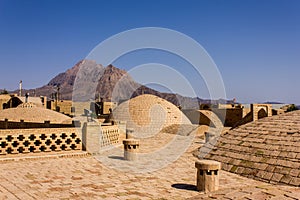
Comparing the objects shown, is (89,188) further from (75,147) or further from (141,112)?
(141,112)

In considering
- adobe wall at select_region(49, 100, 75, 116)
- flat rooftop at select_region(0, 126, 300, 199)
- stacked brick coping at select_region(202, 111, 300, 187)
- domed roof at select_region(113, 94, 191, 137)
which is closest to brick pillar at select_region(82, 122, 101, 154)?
flat rooftop at select_region(0, 126, 300, 199)

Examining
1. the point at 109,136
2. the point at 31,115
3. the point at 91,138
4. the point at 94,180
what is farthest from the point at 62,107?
the point at 94,180

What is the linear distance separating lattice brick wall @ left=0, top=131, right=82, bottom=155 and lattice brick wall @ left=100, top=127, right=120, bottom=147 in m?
1.19

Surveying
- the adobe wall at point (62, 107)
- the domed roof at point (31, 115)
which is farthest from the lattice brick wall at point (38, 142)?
the adobe wall at point (62, 107)

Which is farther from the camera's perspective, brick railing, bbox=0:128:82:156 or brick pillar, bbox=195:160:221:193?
brick railing, bbox=0:128:82:156

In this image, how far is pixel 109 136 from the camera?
13.8 metres

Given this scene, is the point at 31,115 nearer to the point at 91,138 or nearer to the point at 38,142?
the point at 91,138

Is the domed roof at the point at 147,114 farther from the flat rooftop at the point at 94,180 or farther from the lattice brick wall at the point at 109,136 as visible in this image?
the flat rooftop at the point at 94,180

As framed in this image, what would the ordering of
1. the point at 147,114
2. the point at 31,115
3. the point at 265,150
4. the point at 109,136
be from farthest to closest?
the point at 147,114
the point at 31,115
the point at 109,136
the point at 265,150

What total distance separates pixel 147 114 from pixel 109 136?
884 cm

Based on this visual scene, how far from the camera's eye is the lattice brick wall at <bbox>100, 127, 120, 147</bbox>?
516 inches

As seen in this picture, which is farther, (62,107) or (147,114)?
(62,107)

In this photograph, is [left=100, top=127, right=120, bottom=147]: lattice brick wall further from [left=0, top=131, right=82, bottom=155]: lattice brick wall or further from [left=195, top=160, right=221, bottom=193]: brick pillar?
[left=195, top=160, right=221, bottom=193]: brick pillar

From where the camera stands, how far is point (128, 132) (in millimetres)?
16953
